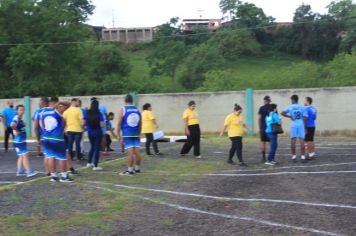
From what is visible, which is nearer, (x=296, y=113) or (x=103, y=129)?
(x=296, y=113)

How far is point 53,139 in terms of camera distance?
11.1 metres

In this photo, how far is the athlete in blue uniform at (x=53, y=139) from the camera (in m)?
11.1

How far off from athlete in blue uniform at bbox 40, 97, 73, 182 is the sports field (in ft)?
1.24

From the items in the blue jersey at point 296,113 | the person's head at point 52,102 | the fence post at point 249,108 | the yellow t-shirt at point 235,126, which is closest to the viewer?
the person's head at point 52,102

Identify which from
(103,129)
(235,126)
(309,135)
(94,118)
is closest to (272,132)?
(235,126)

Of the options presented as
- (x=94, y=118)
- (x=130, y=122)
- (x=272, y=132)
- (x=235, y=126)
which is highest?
(x=94, y=118)

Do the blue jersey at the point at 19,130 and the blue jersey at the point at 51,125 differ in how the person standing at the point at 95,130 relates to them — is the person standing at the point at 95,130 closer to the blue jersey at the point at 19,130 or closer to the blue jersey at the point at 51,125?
the blue jersey at the point at 19,130

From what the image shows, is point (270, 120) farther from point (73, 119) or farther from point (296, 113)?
point (73, 119)

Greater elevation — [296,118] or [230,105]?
[230,105]

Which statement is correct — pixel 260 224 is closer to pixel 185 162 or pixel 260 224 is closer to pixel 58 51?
pixel 185 162

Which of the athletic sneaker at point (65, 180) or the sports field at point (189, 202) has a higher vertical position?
the athletic sneaker at point (65, 180)

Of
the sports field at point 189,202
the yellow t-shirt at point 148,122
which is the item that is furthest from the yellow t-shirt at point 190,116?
the sports field at point 189,202

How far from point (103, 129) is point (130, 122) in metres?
2.87

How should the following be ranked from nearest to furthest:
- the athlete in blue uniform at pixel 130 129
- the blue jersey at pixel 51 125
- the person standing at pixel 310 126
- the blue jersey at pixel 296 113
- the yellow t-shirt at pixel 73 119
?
the blue jersey at pixel 51 125 → the athlete in blue uniform at pixel 130 129 → the yellow t-shirt at pixel 73 119 → the blue jersey at pixel 296 113 → the person standing at pixel 310 126
